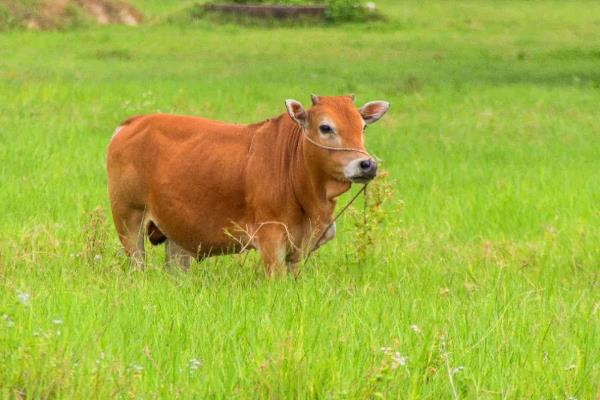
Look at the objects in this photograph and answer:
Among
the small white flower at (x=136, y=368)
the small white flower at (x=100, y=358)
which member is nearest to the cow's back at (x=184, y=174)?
the small white flower at (x=100, y=358)

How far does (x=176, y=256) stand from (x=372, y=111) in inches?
56.6

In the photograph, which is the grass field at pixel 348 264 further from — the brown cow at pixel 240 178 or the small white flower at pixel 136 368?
the brown cow at pixel 240 178

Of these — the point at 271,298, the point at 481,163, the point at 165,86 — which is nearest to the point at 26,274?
the point at 271,298

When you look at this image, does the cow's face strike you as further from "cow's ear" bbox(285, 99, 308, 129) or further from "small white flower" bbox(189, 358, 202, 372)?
"small white flower" bbox(189, 358, 202, 372)

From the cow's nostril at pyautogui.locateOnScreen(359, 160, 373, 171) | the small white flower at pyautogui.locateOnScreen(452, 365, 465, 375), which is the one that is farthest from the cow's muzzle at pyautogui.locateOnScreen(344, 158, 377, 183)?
the small white flower at pyautogui.locateOnScreen(452, 365, 465, 375)

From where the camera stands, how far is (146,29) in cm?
2723

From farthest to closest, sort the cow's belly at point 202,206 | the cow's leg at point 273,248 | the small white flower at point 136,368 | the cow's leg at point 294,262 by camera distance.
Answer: the cow's belly at point 202,206 < the cow's leg at point 294,262 < the cow's leg at point 273,248 < the small white flower at point 136,368

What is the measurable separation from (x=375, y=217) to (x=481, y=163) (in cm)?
485

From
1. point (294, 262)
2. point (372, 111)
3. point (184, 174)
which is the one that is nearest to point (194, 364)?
point (294, 262)

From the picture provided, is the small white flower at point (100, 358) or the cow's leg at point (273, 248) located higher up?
the small white flower at point (100, 358)

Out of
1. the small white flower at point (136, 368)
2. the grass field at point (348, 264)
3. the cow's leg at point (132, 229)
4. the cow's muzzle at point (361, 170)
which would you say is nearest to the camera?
the small white flower at point (136, 368)

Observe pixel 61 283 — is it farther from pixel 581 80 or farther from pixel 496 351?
pixel 581 80

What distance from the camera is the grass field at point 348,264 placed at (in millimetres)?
4449

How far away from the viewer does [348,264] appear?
24.1 feet
